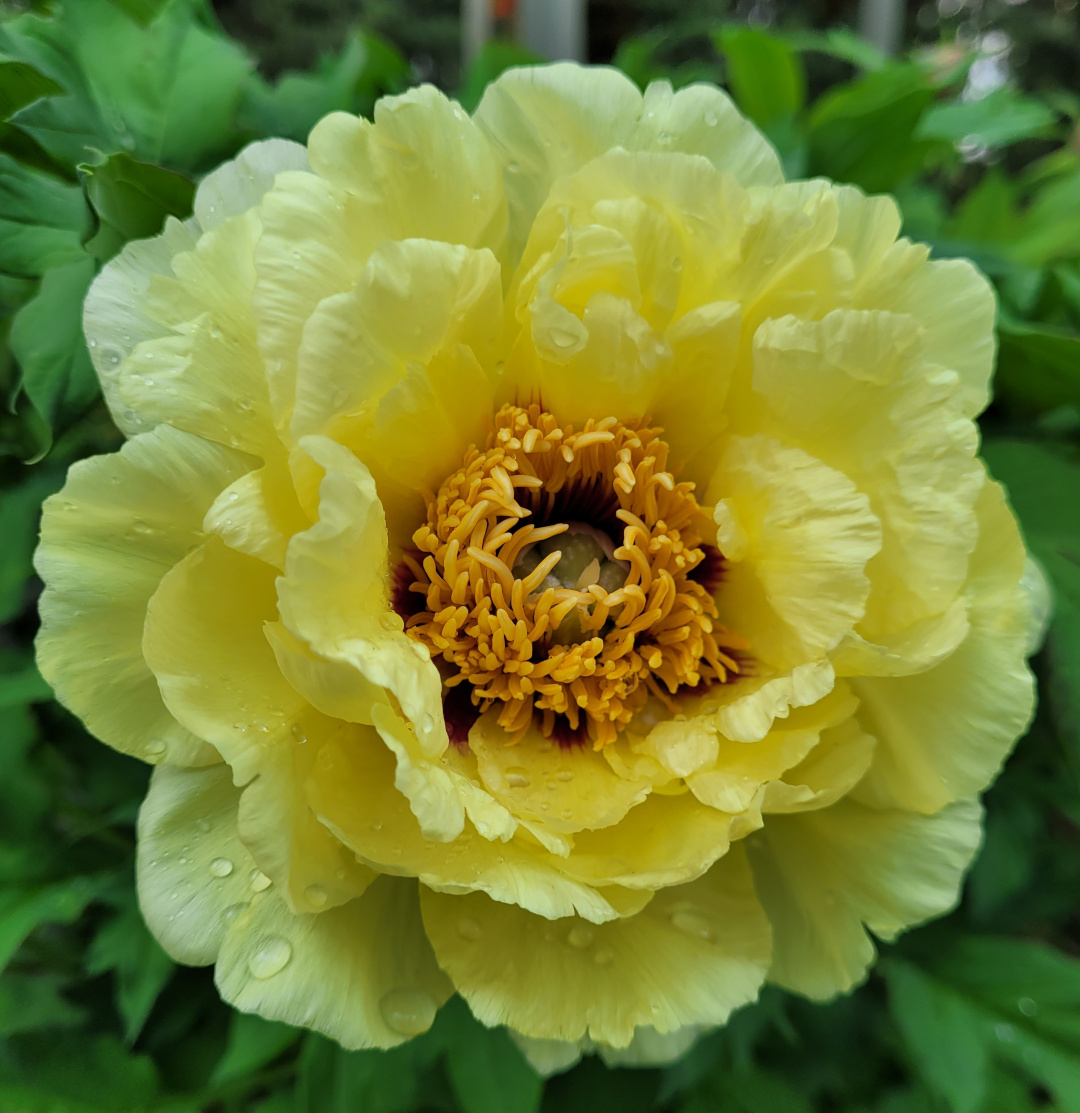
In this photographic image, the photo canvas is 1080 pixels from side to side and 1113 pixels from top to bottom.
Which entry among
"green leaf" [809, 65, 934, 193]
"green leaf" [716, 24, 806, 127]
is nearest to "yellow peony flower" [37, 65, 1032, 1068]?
"green leaf" [809, 65, 934, 193]

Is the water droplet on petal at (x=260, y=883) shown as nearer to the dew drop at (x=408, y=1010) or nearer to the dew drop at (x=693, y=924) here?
the dew drop at (x=408, y=1010)

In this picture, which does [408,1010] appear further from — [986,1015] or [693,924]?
[986,1015]

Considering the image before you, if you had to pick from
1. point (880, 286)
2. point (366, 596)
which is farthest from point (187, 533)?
point (880, 286)

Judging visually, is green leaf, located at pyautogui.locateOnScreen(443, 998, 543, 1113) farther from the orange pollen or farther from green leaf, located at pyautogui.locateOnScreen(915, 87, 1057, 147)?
green leaf, located at pyautogui.locateOnScreen(915, 87, 1057, 147)

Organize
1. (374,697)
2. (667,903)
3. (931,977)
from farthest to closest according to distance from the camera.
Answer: (931,977) → (667,903) → (374,697)

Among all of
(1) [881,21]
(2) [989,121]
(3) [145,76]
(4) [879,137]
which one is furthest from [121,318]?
(1) [881,21]

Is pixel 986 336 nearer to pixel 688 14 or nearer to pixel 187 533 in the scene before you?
pixel 187 533
